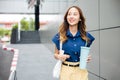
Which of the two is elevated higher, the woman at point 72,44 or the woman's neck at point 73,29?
the woman's neck at point 73,29

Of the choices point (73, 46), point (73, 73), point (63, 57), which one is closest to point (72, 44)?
point (73, 46)

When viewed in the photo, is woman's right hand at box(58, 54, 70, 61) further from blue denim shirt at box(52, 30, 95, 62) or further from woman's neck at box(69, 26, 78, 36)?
woman's neck at box(69, 26, 78, 36)

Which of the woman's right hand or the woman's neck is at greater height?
the woman's neck

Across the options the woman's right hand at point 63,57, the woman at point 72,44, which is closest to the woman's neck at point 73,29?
the woman at point 72,44

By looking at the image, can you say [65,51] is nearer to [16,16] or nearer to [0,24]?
[16,16]

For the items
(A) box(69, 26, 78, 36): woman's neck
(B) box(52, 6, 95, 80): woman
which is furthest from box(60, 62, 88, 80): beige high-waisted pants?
(A) box(69, 26, 78, 36): woman's neck

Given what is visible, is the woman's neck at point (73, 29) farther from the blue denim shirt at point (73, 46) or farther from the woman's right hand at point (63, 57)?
the woman's right hand at point (63, 57)

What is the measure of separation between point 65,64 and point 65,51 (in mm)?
156

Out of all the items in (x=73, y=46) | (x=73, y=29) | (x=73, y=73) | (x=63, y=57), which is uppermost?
(x=73, y=29)

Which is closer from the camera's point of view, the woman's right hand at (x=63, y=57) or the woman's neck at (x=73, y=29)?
the woman's right hand at (x=63, y=57)

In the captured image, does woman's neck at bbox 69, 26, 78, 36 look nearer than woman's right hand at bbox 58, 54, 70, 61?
No

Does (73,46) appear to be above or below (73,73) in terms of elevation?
above

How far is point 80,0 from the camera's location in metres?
6.72

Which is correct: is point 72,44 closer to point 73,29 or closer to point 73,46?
point 73,46
